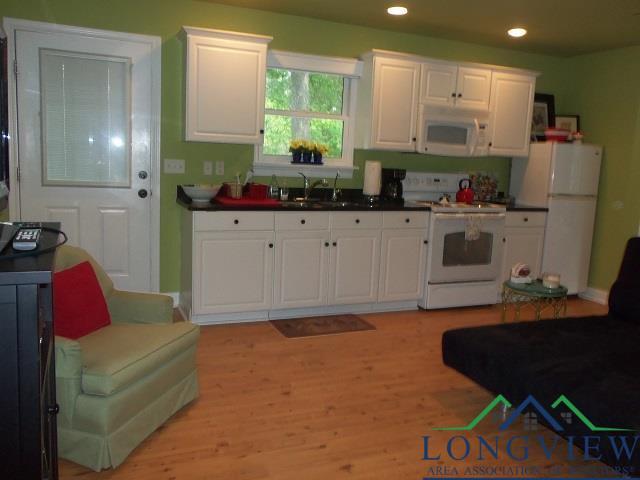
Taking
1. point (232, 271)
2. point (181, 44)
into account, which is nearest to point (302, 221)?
point (232, 271)

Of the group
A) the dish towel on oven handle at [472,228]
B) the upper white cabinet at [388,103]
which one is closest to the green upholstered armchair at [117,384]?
the upper white cabinet at [388,103]

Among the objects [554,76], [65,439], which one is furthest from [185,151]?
[554,76]

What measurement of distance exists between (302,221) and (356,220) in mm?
449

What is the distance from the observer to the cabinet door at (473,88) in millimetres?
4707

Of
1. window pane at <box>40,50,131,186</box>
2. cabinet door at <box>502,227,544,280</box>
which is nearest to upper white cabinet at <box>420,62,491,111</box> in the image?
cabinet door at <box>502,227,544,280</box>

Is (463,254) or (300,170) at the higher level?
(300,170)

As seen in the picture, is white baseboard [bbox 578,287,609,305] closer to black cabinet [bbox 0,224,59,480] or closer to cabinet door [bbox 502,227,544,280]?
cabinet door [bbox 502,227,544,280]

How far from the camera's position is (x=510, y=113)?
4.95 metres

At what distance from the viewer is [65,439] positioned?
2154 millimetres

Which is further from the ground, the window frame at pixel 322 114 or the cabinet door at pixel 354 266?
the window frame at pixel 322 114

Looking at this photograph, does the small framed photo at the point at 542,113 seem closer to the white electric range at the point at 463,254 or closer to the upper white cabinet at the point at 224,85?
the white electric range at the point at 463,254

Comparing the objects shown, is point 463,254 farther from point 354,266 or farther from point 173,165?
point 173,165

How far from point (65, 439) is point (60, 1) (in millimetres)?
3050

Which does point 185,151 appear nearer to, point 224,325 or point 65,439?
point 224,325
